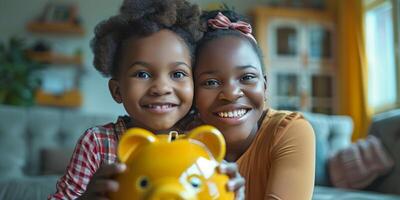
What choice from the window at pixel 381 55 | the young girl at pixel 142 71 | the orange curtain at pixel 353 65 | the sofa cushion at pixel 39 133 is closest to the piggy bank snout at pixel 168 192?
the young girl at pixel 142 71

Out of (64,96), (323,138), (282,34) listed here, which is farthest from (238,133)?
(282,34)

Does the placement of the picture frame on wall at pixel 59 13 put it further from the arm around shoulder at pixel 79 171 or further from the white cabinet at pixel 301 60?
the arm around shoulder at pixel 79 171

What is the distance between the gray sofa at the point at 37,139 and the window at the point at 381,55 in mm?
2456

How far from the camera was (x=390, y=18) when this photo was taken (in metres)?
4.43

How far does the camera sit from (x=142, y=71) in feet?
2.68

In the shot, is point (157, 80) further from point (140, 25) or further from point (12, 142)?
point (12, 142)

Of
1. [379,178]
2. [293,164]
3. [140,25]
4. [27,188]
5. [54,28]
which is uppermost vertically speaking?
[54,28]

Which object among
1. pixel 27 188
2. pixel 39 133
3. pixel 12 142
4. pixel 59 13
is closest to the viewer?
pixel 27 188

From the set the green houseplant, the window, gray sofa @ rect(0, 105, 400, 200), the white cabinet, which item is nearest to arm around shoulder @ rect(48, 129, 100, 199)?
gray sofa @ rect(0, 105, 400, 200)

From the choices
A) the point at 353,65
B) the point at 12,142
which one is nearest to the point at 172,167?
the point at 12,142

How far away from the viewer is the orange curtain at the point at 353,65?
4.75m

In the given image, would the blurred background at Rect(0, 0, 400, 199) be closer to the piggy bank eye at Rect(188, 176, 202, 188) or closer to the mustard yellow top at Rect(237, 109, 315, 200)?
the mustard yellow top at Rect(237, 109, 315, 200)

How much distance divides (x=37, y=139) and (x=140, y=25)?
7.25 feet

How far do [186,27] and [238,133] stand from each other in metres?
0.20
